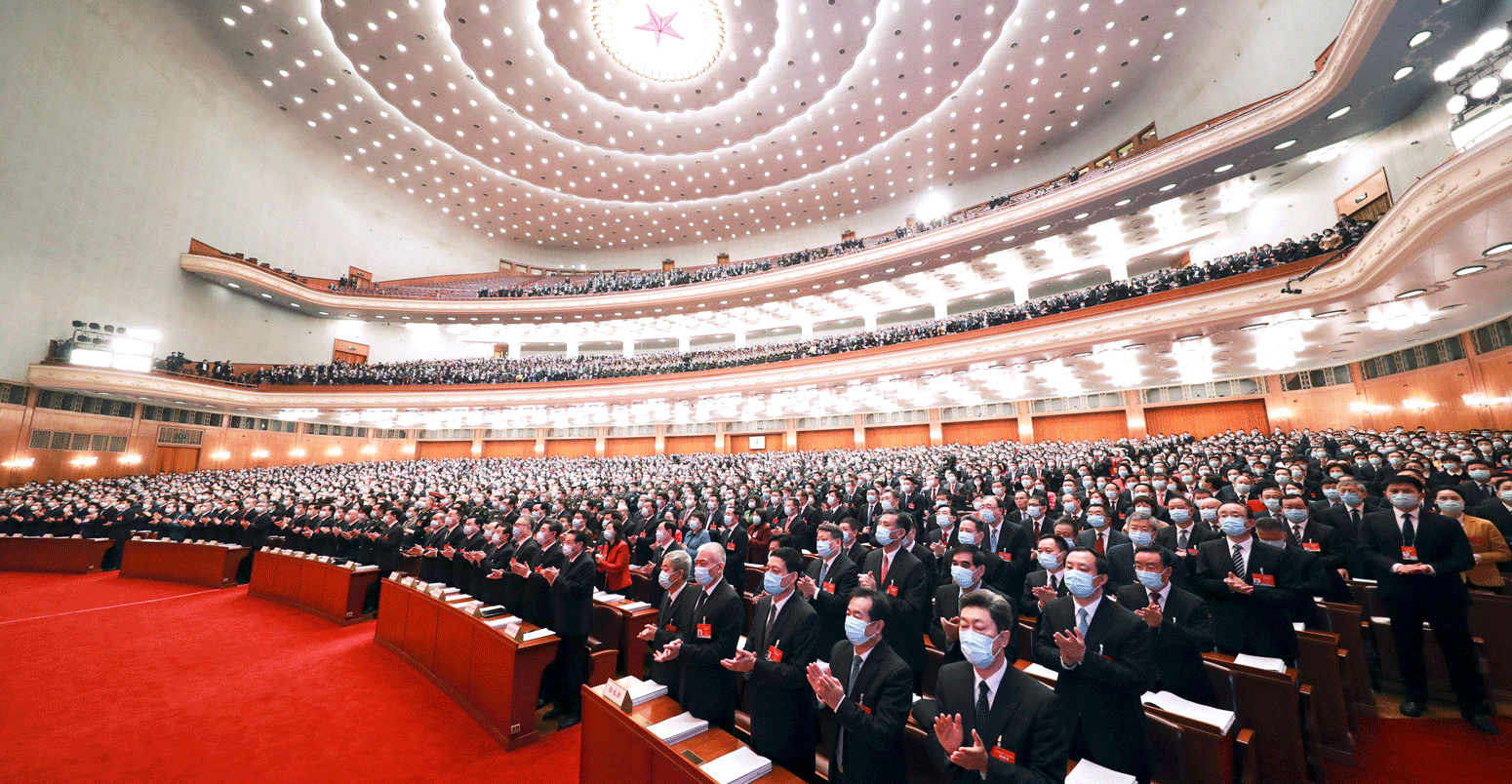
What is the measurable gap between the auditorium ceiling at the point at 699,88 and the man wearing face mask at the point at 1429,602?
55.6 ft

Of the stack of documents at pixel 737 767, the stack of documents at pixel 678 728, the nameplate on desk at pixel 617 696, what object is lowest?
the stack of documents at pixel 678 728

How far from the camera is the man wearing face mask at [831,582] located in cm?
378

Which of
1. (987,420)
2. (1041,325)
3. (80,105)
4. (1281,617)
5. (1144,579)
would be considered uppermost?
(80,105)

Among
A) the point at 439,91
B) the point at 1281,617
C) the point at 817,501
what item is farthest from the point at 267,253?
the point at 1281,617

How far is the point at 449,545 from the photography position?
20.3 feet

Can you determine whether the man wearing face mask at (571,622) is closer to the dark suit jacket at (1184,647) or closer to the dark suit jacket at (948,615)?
the dark suit jacket at (948,615)

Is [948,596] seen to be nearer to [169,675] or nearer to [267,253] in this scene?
[169,675]

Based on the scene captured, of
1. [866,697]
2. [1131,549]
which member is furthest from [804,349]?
[866,697]

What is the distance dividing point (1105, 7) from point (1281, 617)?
19.8 metres

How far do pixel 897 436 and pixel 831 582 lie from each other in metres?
21.4

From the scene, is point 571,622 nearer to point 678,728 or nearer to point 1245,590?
point 678,728

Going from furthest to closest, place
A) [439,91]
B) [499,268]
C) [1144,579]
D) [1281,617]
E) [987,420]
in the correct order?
[499,268]
[987,420]
[439,91]
[1281,617]
[1144,579]

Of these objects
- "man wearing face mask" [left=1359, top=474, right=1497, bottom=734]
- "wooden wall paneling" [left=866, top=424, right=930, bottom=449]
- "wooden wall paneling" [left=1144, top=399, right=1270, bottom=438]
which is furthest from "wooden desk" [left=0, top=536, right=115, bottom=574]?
"wooden wall paneling" [left=1144, top=399, right=1270, bottom=438]

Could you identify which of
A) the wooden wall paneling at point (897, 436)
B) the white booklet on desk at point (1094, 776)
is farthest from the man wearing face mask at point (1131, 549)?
the wooden wall paneling at point (897, 436)
